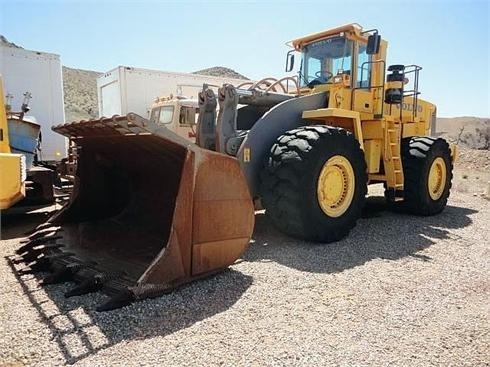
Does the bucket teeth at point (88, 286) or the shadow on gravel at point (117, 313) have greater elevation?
the bucket teeth at point (88, 286)

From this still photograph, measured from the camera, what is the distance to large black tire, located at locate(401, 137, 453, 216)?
7.09 metres

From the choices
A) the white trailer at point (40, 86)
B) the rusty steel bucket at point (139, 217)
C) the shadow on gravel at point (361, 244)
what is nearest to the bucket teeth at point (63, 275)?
the rusty steel bucket at point (139, 217)

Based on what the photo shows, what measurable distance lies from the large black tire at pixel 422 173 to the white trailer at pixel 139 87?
7.31m

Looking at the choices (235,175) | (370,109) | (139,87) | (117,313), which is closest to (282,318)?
(117,313)

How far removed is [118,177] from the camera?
5113 millimetres

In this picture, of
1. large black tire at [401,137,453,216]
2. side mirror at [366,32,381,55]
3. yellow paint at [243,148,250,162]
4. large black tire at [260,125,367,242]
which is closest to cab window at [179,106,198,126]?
→ large black tire at [401,137,453,216]

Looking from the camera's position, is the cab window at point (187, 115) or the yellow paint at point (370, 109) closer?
the yellow paint at point (370, 109)

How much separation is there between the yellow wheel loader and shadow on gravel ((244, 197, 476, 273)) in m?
0.23

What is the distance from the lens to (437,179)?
306 inches

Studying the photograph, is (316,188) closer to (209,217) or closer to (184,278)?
(209,217)

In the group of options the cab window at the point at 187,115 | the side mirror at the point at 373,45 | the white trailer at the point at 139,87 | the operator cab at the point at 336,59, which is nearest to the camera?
the side mirror at the point at 373,45

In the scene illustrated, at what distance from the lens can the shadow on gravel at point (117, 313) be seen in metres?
2.71

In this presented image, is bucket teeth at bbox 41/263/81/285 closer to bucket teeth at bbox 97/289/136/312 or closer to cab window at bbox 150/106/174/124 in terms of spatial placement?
bucket teeth at bbox 97/289/136/312

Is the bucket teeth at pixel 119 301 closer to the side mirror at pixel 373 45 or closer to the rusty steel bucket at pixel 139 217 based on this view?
the rusty steel bucket at pixel 139 217
